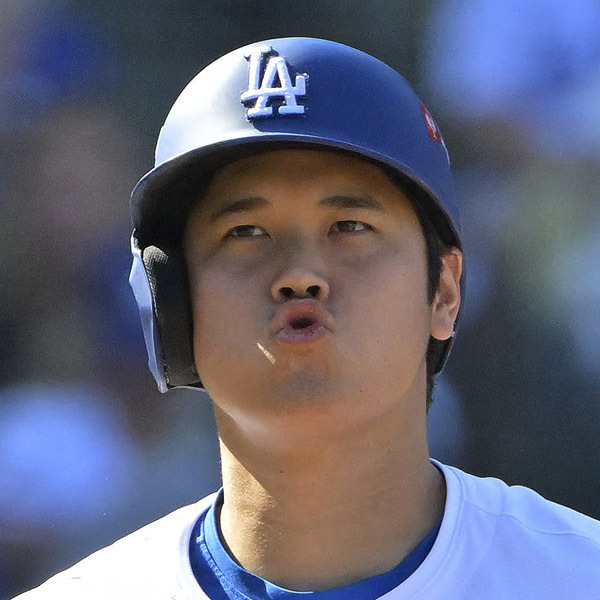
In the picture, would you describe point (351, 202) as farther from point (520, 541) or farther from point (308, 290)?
point (520, 541)

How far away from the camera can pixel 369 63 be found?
6.82 feet

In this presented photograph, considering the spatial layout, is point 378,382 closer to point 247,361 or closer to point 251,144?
point 247,361

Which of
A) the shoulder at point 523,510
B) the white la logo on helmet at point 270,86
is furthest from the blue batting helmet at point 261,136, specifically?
the shoulder at point 523,510

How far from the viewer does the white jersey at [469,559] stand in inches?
70.7

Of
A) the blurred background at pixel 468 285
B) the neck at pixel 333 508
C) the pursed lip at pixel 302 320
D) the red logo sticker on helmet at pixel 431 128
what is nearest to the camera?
the pursed lip at pixel 302 320

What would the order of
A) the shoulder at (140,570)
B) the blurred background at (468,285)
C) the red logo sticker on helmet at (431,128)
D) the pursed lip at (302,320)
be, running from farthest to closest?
the blurred background at (468,285), the red logo sticker on helmet at (431,128), the shoulder at (140,570), the pursed lip at (302,320)

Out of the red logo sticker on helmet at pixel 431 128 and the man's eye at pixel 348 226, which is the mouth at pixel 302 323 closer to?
the man's eye at pixel 348 226

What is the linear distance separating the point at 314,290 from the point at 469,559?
1.84 ft

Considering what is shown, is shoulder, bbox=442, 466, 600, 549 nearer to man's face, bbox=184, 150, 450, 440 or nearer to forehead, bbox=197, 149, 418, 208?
man's face, bbox=184, 150, 450, 440

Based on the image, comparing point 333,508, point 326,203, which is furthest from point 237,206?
point 333,508

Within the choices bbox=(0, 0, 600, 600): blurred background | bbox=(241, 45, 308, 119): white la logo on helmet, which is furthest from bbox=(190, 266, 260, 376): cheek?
bbox=(0, 0, 600, 600): blurred background

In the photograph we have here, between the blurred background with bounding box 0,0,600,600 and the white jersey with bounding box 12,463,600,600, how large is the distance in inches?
48.7

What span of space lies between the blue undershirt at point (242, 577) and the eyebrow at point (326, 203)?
0.61m

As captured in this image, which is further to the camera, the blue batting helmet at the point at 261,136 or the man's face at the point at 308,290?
the blue batting helmet at the point at 261,136
